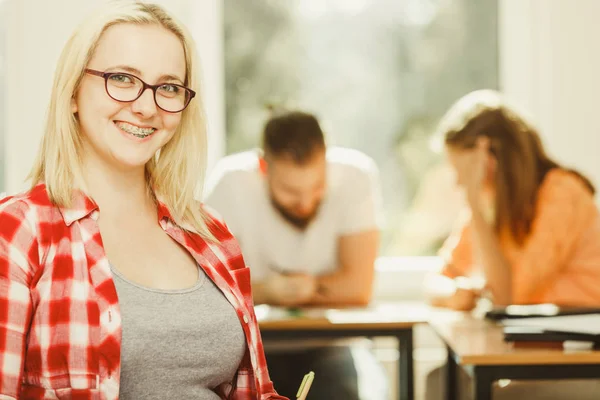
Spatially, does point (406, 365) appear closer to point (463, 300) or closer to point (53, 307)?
point (463, 300)

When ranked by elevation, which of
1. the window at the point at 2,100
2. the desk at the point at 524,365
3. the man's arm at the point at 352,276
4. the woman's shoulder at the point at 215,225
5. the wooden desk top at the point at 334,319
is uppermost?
the window at the point at 2,100

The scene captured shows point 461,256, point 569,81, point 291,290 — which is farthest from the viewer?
point 569,81

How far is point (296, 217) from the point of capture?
303cm

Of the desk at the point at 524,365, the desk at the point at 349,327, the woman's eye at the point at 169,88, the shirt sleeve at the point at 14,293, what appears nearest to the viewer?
the shirt sleeve at the point at 14,293

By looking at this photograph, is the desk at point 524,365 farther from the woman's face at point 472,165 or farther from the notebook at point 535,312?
the woman's face at point 472,165

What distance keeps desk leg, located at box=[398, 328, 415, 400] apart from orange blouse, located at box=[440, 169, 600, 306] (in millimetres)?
465

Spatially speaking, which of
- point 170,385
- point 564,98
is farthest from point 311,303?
point 564,98

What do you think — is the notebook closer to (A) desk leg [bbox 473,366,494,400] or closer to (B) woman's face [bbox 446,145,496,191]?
(A) desk leg [bbox 473,366,494,400]

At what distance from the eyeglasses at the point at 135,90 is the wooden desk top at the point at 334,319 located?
1.19 meters

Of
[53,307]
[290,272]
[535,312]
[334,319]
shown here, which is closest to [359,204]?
[290,272]

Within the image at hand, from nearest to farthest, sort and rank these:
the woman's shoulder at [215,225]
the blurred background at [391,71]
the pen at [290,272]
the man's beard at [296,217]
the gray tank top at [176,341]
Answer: the gray tank top at [176,341] → the woman's shoulder at [215,225] → the pen at [290,272] → the man's beard at [296,217] → the blurred background at [391,71]

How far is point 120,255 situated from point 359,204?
69.4 inches

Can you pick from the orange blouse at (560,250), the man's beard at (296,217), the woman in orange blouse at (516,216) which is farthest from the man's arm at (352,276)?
the orange blouse at (560,250)

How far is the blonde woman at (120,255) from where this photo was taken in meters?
1.24
